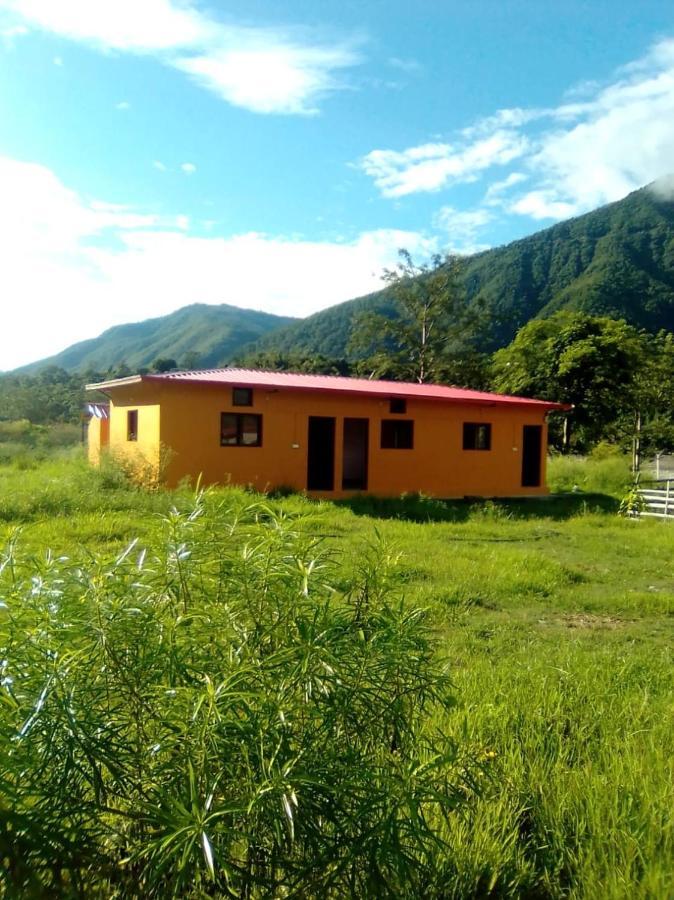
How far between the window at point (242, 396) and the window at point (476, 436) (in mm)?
6093

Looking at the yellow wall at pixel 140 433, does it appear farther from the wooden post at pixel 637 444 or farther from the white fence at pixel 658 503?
the wooden post at pixel 637 444

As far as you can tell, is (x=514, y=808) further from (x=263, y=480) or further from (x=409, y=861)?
(x=263, y=480)

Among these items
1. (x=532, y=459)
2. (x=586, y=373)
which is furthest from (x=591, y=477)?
(x=586, y=373)

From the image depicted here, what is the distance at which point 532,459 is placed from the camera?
765 inches

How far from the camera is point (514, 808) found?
256 cm

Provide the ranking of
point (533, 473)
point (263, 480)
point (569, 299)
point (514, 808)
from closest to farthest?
point (514, 808) → point (263, 480) → point (533, 473) → point (569, 299)

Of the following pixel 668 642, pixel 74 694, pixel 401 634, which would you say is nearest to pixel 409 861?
pixel 401 634

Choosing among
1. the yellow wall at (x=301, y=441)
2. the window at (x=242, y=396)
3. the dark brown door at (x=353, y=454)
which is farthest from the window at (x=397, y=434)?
the window at (x=242, y=396)

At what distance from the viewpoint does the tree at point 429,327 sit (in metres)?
37.5

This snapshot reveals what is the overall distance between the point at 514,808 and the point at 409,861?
1125 millimetres

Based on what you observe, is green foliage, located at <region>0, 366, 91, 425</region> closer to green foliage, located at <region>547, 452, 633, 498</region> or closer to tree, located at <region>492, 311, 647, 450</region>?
tree, located at <region>492, 311, 647, 450</region>

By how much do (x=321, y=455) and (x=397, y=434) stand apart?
6.81 feet

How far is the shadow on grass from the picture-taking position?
13773mm

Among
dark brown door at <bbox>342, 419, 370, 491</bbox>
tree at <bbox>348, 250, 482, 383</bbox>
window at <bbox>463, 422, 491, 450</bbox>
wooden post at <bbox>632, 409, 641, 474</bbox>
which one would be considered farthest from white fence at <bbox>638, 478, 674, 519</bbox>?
tree at <bbox>348, 250, 482, 383</bbox>
